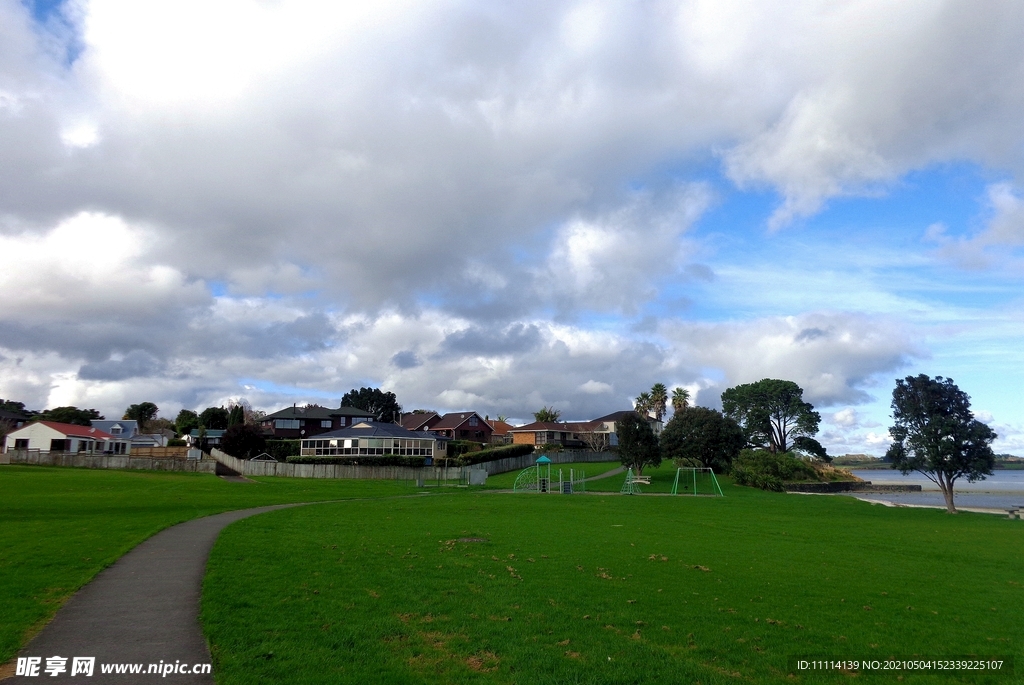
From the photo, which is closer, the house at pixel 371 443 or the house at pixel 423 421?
the house at pixel 371 443

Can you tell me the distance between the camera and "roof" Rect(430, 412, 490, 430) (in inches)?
4726

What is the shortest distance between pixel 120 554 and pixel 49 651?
27.4 feet

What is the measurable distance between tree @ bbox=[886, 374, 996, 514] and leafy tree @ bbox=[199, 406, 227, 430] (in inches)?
4388

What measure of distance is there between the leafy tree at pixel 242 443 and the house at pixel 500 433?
5052 cm

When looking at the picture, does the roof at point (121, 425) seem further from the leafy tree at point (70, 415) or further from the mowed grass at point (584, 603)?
the mowed grass at point (584, 603)

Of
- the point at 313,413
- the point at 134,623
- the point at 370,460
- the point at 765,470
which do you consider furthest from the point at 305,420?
the point at 134,623

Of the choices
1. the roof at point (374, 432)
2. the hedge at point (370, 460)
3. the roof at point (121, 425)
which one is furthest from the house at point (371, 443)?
the roof at point (121, 425)

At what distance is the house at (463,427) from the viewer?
119m

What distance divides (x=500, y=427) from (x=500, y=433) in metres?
4.80

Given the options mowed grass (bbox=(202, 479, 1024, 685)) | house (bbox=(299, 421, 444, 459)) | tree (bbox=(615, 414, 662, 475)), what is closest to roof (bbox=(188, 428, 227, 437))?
house (bbox=(299, 421, 444, 459))

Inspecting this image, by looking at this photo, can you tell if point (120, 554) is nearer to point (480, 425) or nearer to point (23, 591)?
point (23, 591)

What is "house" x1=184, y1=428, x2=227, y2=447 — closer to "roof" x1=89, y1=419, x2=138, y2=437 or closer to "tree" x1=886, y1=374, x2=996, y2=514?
"roof" x1=89, y1=419, x2=138, y2=437

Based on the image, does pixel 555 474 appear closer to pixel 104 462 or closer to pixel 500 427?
pixel 104 462

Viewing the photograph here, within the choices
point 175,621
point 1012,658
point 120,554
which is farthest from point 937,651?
point 120,554
